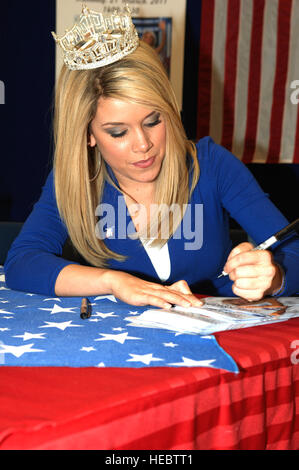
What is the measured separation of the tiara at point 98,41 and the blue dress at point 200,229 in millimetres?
361

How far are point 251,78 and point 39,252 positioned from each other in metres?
2.44

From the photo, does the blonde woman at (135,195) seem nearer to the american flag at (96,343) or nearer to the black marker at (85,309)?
the black marker at (85,309)

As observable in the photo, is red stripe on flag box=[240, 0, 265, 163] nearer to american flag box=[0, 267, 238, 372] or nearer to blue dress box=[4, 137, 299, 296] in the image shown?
blue dress box=[4, 137, 299, 296]

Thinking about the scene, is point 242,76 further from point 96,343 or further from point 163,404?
point 163,404

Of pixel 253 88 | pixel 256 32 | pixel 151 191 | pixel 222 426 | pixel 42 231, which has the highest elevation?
pixel 256 32

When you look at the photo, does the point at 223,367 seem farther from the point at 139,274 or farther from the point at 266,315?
the point at 139,274

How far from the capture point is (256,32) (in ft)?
11.7

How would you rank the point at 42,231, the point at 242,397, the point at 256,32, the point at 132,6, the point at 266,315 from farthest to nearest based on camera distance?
the point at 132,6, the point at 256,32, the point at 42,231, the point at 266,315, the point at 242,397

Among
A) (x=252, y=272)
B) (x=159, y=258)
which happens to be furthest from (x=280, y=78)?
(x=252, y=272)

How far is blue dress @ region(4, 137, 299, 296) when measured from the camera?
158cm

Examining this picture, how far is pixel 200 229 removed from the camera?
5.57ft

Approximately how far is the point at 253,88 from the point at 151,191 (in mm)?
2131
